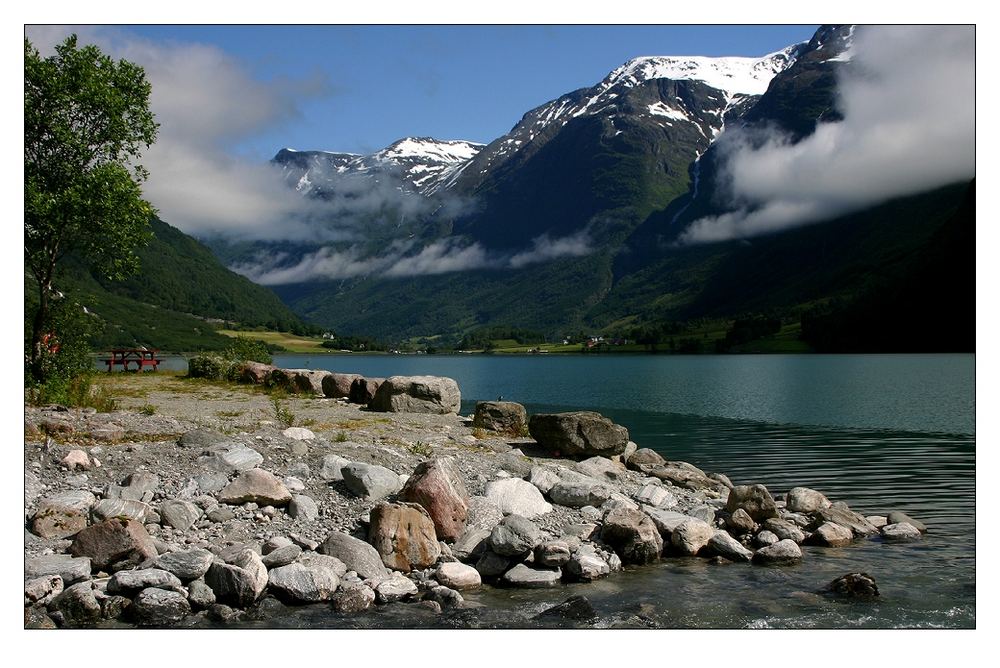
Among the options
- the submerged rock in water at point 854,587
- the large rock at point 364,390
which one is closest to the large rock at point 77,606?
the submerged rock in water at point 854,587

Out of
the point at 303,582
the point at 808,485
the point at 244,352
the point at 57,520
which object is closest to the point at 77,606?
the point at 57,520

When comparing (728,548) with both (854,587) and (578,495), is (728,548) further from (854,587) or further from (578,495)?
(578,495)

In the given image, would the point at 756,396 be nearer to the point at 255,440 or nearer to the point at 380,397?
the point at 380,397

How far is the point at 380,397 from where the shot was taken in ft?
113

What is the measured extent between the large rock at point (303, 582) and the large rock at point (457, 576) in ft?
6.59

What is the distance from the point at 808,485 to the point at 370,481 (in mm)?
17773

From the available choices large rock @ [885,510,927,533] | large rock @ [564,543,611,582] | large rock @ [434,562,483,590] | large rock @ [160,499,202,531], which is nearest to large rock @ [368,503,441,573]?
large rock @ [434,562,483,590]

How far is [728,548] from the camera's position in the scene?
1675cm

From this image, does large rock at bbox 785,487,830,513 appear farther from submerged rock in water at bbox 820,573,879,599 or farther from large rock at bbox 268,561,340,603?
large rock at bbox 268,561,340,603

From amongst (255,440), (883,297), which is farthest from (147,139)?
(883,297)

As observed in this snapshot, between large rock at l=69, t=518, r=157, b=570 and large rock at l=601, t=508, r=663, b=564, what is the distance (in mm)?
9408

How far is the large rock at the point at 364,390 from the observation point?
121ft

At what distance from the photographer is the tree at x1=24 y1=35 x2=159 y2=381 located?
23125mm

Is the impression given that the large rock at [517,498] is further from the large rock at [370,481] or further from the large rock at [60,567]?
the large rock at [60,567]
